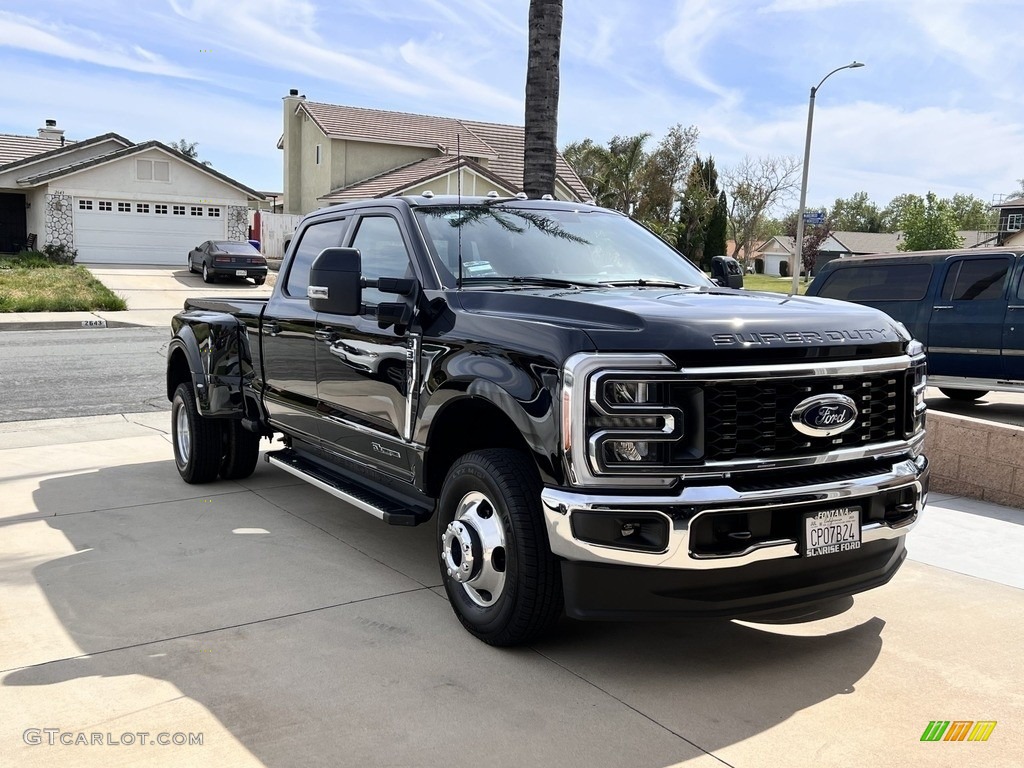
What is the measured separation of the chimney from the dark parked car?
20097 mm

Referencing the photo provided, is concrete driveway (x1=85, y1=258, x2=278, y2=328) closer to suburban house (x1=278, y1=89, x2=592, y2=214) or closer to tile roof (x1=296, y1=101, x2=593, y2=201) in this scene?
suburban house (x1=278, y1=89, x2=592, y2=214)

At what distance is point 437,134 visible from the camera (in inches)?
1620

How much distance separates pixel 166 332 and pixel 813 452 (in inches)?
697

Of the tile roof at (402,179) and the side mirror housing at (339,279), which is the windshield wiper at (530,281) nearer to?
the side mirror housing at (339,279)

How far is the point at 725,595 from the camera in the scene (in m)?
3.65

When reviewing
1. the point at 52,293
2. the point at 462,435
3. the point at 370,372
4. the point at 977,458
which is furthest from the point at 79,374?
the point at 52,293

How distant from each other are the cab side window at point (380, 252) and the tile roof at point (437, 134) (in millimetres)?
30727

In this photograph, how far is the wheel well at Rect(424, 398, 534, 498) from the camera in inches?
169

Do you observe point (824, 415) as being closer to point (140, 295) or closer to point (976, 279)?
point (976, 279)

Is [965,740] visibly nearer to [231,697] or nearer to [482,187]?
[231,697]

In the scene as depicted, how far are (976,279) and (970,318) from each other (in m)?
0.49

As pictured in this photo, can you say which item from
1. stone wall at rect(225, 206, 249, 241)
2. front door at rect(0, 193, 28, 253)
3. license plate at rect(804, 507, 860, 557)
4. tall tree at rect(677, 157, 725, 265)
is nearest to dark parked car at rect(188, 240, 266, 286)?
stone wall at rect(225, 206, 249, 241)

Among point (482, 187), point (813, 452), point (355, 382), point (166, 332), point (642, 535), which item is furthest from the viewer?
point (482, 187)

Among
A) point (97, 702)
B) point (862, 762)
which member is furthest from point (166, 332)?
point (862, 762)
